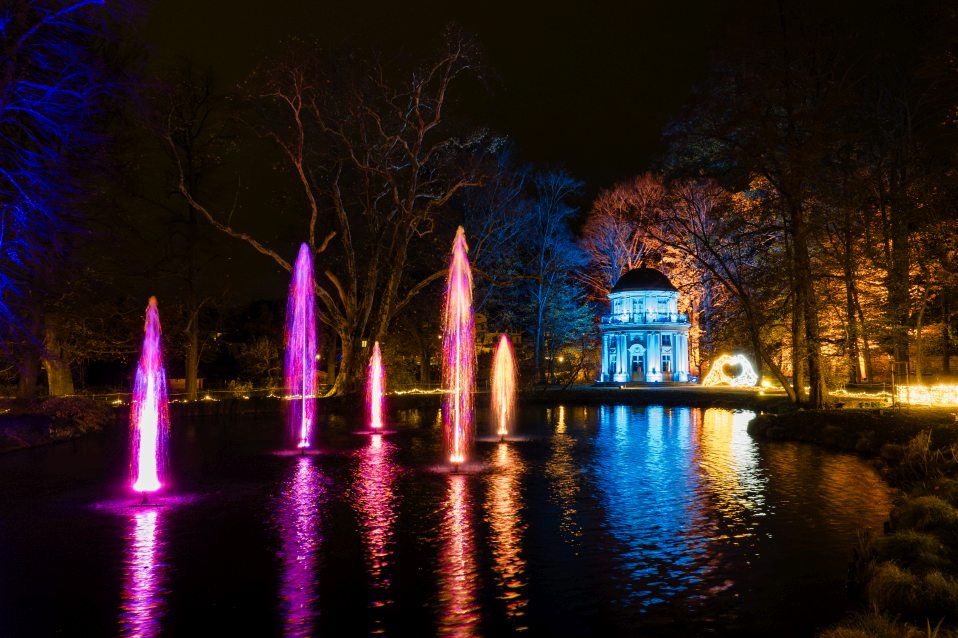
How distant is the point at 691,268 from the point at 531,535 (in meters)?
45.7

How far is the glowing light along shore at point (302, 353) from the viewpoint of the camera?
85.4 ft

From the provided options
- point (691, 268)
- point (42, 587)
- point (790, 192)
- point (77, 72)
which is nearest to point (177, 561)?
point (42, 587)

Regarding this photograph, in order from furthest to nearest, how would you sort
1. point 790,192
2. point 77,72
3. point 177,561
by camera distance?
point 790,192, point 77,72, point 177,561

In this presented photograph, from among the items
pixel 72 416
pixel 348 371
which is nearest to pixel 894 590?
pixel 72 416

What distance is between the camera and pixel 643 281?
5603 centimetres

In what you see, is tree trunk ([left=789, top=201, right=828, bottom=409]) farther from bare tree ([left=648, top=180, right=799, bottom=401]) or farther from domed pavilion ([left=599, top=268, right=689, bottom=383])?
domed pavilion ([left=599, top=268, right=689, bottom=383])

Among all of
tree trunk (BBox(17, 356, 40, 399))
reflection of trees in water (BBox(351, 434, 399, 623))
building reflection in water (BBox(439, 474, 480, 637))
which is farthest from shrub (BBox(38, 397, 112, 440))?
building reflection in water (BBox(439, 474, 480, 637))

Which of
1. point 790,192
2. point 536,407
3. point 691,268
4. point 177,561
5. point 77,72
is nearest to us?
point 177,561

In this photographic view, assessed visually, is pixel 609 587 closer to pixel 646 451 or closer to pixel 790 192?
pixel 646 451

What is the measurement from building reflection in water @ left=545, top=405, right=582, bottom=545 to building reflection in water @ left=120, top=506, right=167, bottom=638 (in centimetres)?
543

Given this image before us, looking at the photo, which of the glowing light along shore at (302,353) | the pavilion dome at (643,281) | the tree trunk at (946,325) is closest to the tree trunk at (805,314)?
the tree trunk at (946,325)

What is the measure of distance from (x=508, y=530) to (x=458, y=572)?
2.24 m

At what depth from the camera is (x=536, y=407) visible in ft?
132

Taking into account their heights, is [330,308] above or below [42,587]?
above
